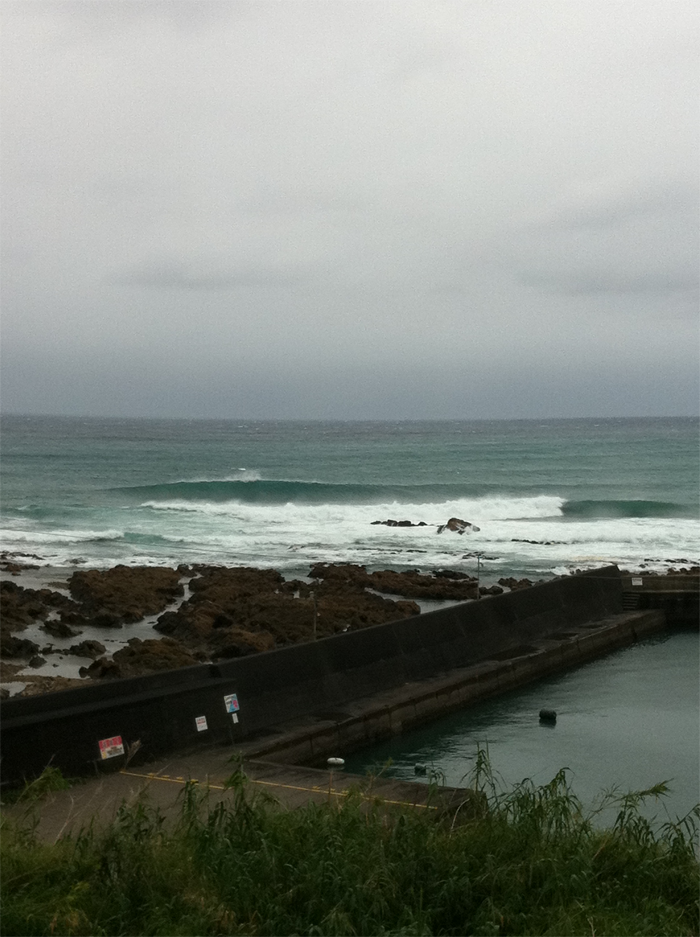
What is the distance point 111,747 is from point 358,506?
45089 millimetres

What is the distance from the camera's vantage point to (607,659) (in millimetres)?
21703

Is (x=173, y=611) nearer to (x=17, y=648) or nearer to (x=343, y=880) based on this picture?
(x=17, y=648)

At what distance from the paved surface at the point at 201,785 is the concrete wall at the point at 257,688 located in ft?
1.29

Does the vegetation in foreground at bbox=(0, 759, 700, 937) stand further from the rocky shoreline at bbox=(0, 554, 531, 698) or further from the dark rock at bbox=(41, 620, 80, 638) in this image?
the dark rock at bbox=(41, 620, 80, 638)

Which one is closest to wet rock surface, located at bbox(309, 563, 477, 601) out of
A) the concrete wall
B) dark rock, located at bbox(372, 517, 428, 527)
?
the concrete wall

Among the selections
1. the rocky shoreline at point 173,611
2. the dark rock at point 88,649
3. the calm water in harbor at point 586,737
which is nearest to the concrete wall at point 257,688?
the calm water in harbor at point 586,737

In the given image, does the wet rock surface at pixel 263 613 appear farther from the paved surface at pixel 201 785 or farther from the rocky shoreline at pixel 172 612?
the paved surface at pixel 201 785

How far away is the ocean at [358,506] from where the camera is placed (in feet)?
120

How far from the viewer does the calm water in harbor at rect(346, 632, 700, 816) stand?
14055mm

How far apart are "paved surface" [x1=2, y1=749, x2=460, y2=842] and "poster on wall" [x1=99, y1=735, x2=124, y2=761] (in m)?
0.22

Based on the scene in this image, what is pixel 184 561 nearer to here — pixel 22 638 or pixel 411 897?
pixel 22 638

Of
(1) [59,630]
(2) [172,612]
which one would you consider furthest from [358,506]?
(1) [59,630]

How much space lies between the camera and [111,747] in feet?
38.9

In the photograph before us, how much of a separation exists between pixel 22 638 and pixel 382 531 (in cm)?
2426
